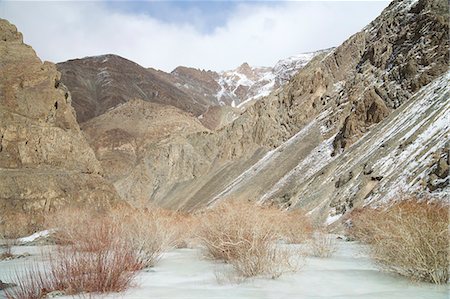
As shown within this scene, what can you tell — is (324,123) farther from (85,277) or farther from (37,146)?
(85,277)

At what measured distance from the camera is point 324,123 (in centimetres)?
5347

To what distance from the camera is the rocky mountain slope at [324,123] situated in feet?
118

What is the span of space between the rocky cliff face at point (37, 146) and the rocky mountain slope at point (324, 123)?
17.0 meters

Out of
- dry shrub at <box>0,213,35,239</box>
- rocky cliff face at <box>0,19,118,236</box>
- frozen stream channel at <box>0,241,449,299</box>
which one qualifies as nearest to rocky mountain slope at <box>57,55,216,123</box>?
rocky cliff face at <box>0,19,118,236</box>

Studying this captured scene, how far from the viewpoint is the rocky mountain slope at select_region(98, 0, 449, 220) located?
36000mm

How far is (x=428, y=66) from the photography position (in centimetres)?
3653

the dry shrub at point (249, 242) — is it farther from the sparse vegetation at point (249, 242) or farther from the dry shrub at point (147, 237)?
the dry shrub at point (147, 237)

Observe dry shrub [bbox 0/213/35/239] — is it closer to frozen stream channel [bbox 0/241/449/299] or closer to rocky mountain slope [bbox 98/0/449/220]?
rocky mountain slope [bbox 98/0/449/220]

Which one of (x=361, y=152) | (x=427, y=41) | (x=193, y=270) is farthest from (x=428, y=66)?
(x=193, y=270)

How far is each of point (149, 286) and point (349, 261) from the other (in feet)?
17.7

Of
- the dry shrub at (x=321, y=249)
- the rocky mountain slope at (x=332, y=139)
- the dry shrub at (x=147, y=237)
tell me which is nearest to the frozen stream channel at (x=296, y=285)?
the dry shrub at (x=147, y=237)

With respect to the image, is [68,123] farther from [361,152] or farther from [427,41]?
[427,41]

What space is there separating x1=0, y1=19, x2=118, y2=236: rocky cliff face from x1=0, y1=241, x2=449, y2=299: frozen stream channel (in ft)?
89.0

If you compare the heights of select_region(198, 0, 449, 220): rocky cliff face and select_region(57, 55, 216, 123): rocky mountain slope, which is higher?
select_region(57, 55, 216, 123): rocky mountain slope
